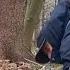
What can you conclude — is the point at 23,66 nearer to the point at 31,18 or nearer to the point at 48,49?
the point at 31,18

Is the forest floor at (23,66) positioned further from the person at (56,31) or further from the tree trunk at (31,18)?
the person at (56,31)

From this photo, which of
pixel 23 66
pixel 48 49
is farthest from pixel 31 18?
pixel 48 49

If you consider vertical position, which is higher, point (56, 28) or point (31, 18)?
point (56, 28)

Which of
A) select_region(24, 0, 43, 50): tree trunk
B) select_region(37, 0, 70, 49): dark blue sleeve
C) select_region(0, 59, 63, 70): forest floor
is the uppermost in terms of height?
select_region(37, 0, 70, 49): dark blue sleeve

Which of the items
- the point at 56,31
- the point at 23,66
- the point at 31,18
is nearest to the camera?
the point at 56,31

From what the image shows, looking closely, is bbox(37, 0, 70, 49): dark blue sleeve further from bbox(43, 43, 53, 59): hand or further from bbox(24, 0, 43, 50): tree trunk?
bbox(24, 0, 43, 50): tree trunk

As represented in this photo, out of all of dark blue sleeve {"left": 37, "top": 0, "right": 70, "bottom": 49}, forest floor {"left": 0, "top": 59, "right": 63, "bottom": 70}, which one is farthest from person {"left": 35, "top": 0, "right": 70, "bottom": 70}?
forest floor {"left": 0, "top": 59, "right": 63, "bottom": 70}

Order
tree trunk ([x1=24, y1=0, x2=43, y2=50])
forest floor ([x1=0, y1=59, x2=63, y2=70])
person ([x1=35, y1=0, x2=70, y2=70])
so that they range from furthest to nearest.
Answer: forest floor ([x1=0, y1=59, x2=63, y2=70]) → tree trunk ([x1=24, y1=0, x2=43, y2=50]) → person ([x1=35, y1=0, x2=70, y2=70])

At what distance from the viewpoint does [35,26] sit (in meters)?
3.95

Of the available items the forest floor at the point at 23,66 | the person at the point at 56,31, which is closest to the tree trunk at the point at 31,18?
the forest floor at the point at 23,66

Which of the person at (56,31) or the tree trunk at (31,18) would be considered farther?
the tree trunk at (31,18)

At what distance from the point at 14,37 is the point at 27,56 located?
447mm

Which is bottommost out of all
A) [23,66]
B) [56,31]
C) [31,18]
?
[23,66]

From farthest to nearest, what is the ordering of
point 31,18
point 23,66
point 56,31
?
point 23,66 → point 31,18 → point 56,31
